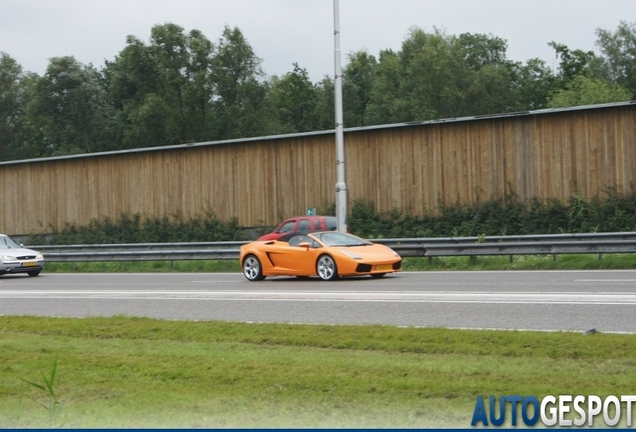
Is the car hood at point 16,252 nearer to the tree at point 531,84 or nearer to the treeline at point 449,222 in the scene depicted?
the treeline at point 449,222

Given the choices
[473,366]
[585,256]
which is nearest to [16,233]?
[585,256]

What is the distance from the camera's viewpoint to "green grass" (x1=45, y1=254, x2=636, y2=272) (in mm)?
23688

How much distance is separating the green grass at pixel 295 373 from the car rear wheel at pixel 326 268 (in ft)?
30.4

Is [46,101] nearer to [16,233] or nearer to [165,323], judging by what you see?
[16,233]

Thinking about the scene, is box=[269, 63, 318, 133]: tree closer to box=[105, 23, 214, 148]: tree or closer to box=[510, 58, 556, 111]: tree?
box=[105, 23, 214, 148]: tree

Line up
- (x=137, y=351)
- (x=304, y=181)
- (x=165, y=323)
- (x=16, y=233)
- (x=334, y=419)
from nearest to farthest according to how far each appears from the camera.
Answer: (x=334, y=419) → (x=137, y=351) → (x=165, y=323) → (x=304, y=181) → (x=16, y=233)

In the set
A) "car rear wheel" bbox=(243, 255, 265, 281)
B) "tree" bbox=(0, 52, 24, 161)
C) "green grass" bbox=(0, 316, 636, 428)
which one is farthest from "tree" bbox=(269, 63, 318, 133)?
"green grass" bbox=(0, 316, 636, 428)

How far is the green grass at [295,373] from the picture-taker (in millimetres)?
6914

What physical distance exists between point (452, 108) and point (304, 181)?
3960cm

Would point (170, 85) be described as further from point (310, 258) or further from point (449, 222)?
point (310, 258)

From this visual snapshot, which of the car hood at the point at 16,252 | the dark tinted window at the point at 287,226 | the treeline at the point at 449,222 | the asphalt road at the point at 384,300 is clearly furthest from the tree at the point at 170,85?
the asphalt road at the point at 384,300

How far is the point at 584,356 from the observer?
28.6 ft

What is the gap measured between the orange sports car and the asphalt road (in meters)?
0.31

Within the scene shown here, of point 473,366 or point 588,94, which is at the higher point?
point 588,94
